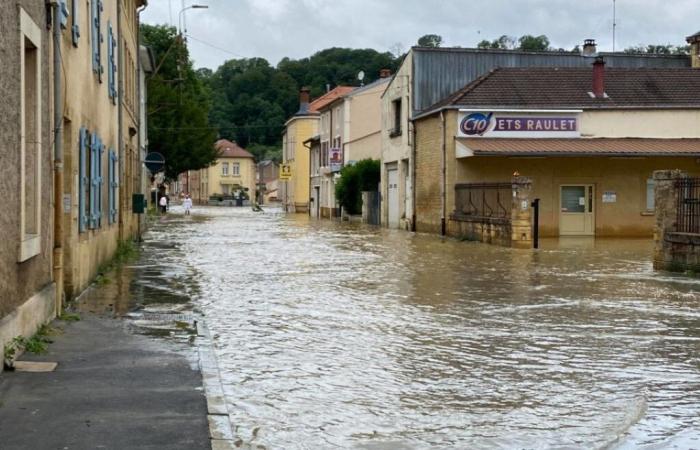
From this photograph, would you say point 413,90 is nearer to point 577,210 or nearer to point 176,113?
point 577,210

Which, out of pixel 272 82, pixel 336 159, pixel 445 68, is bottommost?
pixel 336 159

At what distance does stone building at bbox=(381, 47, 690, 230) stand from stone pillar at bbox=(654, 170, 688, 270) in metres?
19.6

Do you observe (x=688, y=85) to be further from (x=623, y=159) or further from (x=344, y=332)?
(x=344, y=332)

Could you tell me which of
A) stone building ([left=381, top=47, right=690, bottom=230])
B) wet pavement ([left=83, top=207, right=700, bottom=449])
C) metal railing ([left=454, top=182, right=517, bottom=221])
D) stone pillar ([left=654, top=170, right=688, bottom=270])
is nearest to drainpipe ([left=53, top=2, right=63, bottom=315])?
wet pavement ([left=83, top=207, right=700, bottom=449])

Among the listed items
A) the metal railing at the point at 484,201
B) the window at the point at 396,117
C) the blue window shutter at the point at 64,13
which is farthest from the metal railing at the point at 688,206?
the window at the point at 396,117

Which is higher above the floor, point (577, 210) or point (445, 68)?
point (445, 68)

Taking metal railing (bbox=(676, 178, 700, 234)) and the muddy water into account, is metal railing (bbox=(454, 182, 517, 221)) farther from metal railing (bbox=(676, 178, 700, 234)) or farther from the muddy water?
the muddy water

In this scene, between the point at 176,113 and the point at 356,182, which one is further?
the point at 176,113

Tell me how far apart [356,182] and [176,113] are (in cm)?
2042

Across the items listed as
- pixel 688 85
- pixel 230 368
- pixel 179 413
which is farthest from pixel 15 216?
pixel 688 85

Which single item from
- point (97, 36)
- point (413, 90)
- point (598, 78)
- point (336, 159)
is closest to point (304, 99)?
point (336, 159)

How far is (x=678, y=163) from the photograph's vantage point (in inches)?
1361

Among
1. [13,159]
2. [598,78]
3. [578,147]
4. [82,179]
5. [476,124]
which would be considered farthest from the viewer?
[598,78]

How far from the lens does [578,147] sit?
33312 millimetres
